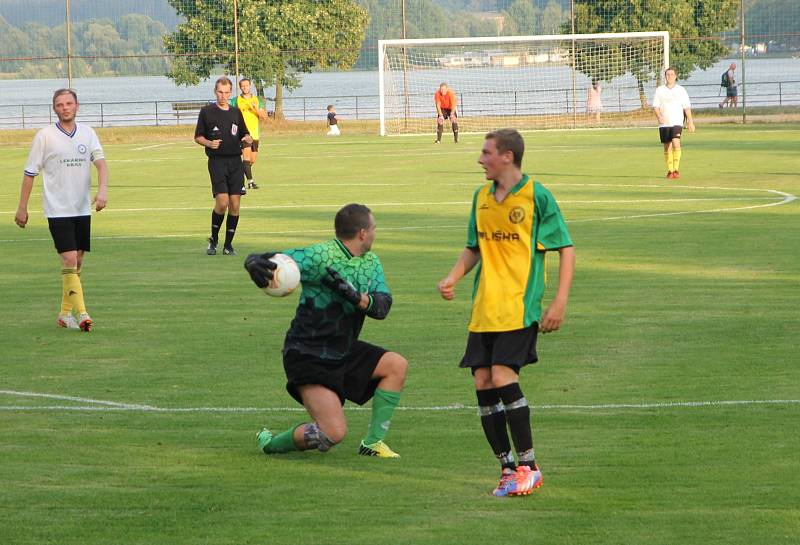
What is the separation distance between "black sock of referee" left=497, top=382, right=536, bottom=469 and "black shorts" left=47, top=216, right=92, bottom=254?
666cm

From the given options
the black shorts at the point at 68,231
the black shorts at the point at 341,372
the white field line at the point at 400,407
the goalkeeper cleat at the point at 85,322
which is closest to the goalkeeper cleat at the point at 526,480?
the black shorts at the point at 341,372

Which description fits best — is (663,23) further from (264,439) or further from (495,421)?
(495,421)

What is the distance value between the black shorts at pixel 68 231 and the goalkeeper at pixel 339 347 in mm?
5281

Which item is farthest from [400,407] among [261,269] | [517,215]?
[517,215]

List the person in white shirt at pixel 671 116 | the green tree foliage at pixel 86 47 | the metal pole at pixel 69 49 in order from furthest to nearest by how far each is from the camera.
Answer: the green tree foliage at pixel 86 47
the metal pole at pixel 69 49
the person in white shirt at pixel 671 116

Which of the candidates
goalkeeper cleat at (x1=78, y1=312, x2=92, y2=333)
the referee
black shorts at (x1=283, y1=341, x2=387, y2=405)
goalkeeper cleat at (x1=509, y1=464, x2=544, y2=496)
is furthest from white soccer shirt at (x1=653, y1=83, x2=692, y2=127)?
A: goalkeeper cleat at (x1=509, y1=464, x2=544, y2=496)

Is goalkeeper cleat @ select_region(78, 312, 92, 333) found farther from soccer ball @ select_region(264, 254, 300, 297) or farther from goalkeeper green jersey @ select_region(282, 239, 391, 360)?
soccer ball @ select_region(264, 254, 300, 297)

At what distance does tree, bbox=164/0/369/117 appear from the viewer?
58.4 metres

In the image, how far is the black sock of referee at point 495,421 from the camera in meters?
7.20

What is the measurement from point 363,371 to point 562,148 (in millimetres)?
32302

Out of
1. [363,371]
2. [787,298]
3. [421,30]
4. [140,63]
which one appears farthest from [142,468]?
[140,63]

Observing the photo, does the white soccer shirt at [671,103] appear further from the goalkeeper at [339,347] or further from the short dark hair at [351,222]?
the short dark hair at [351,222]

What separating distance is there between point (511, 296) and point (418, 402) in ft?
7.74

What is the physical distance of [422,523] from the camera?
6.63m
